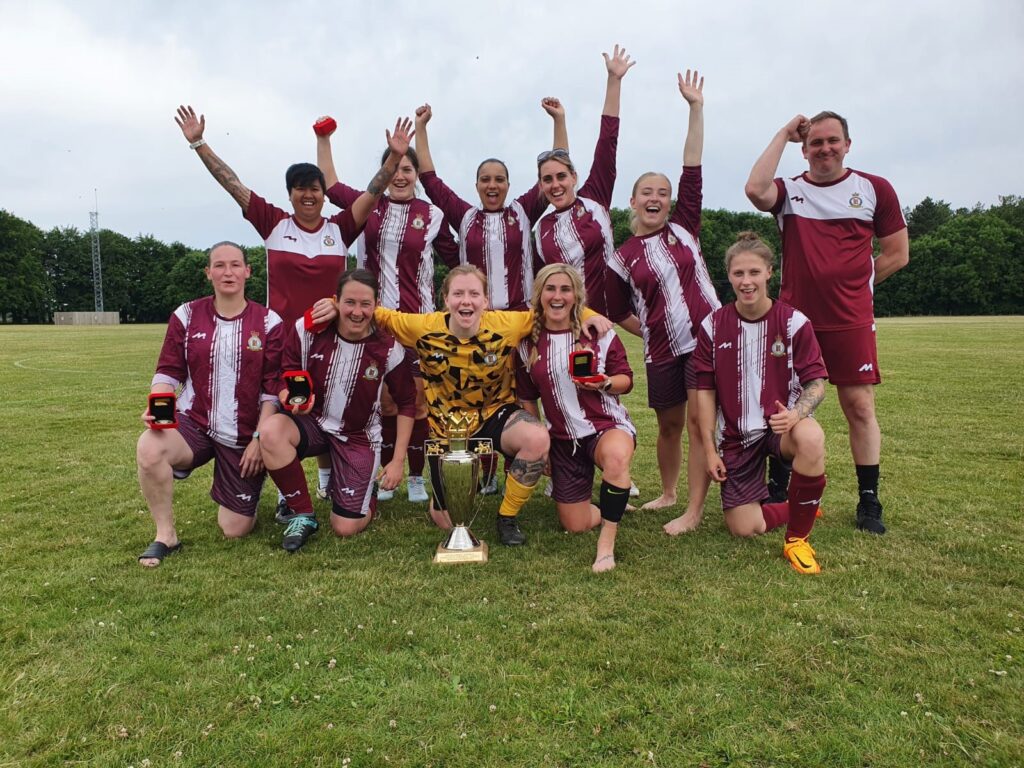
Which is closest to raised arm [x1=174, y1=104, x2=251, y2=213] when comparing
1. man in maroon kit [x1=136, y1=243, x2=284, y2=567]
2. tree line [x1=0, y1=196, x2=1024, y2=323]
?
man in maroon kit [x1=136, y1=243, x2=284, y2=567]

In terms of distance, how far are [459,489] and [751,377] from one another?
1.90m

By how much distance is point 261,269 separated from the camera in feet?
220

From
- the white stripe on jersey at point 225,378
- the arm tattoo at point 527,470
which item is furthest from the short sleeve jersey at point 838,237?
the white stripe on jersey at point 225,378

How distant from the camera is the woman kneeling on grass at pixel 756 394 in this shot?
12.2ft

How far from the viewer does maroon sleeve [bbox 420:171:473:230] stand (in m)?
5.12

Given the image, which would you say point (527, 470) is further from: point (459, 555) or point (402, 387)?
point (402, 387)

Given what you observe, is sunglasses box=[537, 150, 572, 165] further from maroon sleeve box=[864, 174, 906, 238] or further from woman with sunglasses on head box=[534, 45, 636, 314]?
maroon sleeve box=[864, 174, 906, 238]

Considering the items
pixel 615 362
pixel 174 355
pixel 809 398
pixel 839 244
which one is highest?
pixel 839 244

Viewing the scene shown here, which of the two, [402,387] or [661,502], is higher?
[402,387]

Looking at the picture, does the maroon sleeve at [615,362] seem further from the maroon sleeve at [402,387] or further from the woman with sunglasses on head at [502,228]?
the maroon sleeve at [402,387]

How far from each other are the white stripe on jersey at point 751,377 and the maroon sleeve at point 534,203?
1835mm

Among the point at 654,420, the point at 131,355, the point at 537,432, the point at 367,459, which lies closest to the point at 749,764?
the point at 537,432

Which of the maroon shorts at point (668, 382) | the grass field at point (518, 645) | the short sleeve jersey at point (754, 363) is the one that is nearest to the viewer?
the grass field at point (518, 645)

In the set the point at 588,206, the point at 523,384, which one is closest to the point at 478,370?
the point at 523,384
